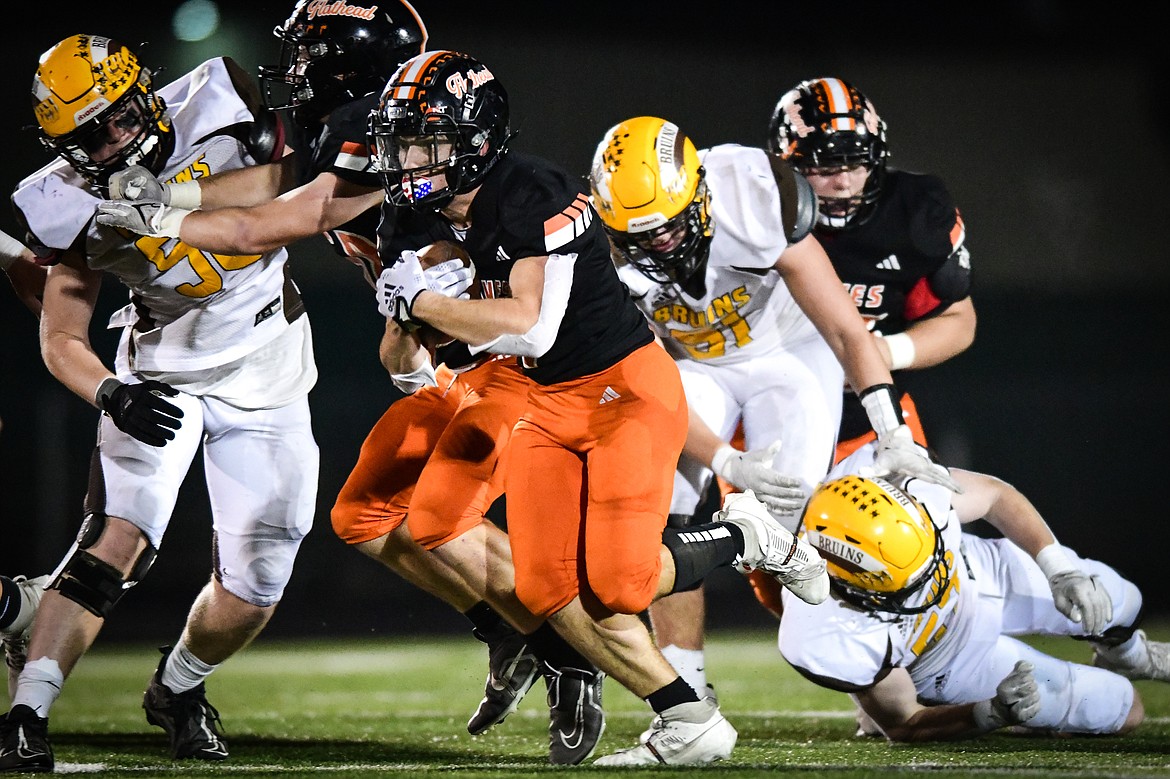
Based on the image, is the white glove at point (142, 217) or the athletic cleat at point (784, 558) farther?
the athletic cleat at point (784, 558)

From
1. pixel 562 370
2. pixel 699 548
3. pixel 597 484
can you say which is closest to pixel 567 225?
pixel 562 370

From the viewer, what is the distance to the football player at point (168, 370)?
3545 mm

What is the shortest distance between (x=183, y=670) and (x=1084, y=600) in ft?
8.31

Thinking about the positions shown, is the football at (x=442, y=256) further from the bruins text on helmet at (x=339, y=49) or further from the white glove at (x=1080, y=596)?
the white glove at (x=1080, y=596)

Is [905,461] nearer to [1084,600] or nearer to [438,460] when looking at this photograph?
[1084,600]

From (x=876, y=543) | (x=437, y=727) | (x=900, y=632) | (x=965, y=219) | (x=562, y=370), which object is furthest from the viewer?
(x=965, y=219)

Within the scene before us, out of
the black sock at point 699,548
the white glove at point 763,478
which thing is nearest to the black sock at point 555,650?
the black sock at point 699,548

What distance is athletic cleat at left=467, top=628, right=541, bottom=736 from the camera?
3.83 meters

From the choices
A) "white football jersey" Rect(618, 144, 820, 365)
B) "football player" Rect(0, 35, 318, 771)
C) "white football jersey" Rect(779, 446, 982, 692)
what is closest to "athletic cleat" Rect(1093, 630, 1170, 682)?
"white football jersey" Rect(779, 446, 982, 692)

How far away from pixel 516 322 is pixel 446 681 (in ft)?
9.95

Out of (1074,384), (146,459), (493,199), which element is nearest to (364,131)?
(493,199)

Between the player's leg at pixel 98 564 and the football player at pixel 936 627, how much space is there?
1.75m

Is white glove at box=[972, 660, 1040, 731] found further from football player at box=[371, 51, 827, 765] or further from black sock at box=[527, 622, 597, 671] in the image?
black sock at box=[527, 622, 597, 671]

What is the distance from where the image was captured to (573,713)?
11.3ft
